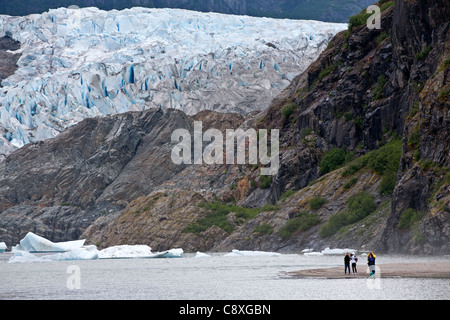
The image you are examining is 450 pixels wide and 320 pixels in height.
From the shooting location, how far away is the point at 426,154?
5516cm

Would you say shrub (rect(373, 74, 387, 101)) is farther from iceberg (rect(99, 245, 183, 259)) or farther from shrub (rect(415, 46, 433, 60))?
iceberg (rect(99, 245, 183, 259))

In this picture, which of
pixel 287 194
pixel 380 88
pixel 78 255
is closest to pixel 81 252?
pixel 78 255

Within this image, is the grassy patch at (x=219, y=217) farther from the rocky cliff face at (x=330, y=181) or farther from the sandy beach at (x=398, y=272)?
the sandy beach at (x=398, y=272)

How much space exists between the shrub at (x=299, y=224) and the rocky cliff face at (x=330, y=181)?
0.18 meters

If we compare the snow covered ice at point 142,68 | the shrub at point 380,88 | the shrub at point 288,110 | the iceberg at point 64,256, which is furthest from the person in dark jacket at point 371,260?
the snow covered ice at point 142,68

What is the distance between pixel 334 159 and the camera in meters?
84.1

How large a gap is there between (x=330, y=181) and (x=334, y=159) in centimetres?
702

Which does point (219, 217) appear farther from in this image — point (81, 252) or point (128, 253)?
point (81, 252)

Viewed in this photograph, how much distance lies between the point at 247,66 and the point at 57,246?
105380 millimetres

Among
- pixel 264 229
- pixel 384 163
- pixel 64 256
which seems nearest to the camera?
pixel 64 256

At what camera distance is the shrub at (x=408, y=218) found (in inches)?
2075

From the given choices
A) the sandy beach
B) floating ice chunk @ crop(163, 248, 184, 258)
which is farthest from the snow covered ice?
the sandy beach

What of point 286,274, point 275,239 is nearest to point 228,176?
point 275,239
